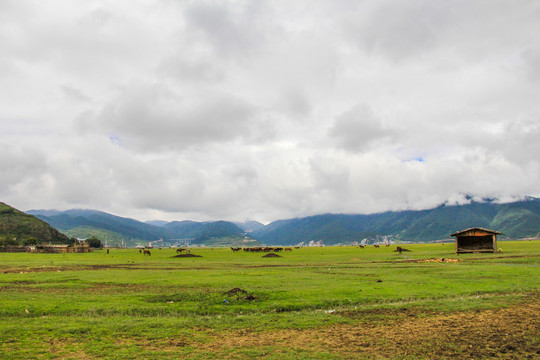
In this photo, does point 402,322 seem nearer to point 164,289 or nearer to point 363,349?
point 363,349

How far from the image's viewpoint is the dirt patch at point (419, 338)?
12078mm

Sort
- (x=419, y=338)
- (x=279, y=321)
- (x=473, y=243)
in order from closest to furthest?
(x=419, y=338)
(x=279, y=321)
(x=473, y=243)

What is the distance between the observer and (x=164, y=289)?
28266 mm

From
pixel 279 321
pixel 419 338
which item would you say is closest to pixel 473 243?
pixel 419 338

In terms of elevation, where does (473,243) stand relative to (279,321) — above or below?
below

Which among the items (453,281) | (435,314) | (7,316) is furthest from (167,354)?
(453,281)

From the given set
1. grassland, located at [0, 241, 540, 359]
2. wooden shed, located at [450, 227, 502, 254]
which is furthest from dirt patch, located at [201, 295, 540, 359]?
wooden shed, located at [450, 227, 502, 254]

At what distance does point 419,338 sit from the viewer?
544 inches

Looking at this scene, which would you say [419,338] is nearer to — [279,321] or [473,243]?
[279,321]

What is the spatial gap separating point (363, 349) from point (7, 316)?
18.4 meters

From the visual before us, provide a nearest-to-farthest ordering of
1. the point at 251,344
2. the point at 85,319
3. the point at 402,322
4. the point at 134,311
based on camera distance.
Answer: the point at 251,344 → the point at 402,322 → the point at 85,319 → the point at 134,311

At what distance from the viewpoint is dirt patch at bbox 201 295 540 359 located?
1208cm

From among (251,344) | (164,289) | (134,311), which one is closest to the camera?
(251,344)

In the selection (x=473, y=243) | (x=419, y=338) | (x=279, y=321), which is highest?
(x=419, y=338)
